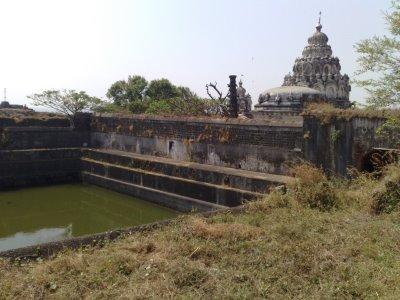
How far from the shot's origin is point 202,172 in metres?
11.2

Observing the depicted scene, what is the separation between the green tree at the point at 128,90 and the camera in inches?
1453

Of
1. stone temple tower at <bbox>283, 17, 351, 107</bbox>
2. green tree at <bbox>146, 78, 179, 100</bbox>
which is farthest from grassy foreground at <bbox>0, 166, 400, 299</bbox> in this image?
green tree at <bbox>146, 78, 179, 100</bbox>

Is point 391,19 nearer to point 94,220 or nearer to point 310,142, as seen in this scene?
point 310,142

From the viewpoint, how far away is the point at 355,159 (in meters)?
8.79

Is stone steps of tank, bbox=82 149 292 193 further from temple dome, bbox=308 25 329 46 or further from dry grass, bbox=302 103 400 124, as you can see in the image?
temple dome, bbox=308 25 329 46

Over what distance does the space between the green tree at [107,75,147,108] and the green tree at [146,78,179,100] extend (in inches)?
23.9

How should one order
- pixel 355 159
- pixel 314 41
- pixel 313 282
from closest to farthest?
pixel 313 282 → pixel 355 159 → pixel 314 41

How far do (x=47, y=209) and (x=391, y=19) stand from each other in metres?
9.58

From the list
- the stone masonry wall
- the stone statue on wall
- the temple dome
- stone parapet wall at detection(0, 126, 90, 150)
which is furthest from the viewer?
the temple dome

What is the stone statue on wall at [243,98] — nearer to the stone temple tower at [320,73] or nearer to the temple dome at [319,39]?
the stone temple tower at [320,73]

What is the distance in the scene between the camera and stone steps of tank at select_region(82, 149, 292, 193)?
9789 mm

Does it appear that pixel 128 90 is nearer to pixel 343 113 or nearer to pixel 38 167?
pixel 38 167

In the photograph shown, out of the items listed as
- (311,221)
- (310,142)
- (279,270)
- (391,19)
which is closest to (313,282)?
(279,270)

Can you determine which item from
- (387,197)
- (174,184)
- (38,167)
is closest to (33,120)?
(38,167)
